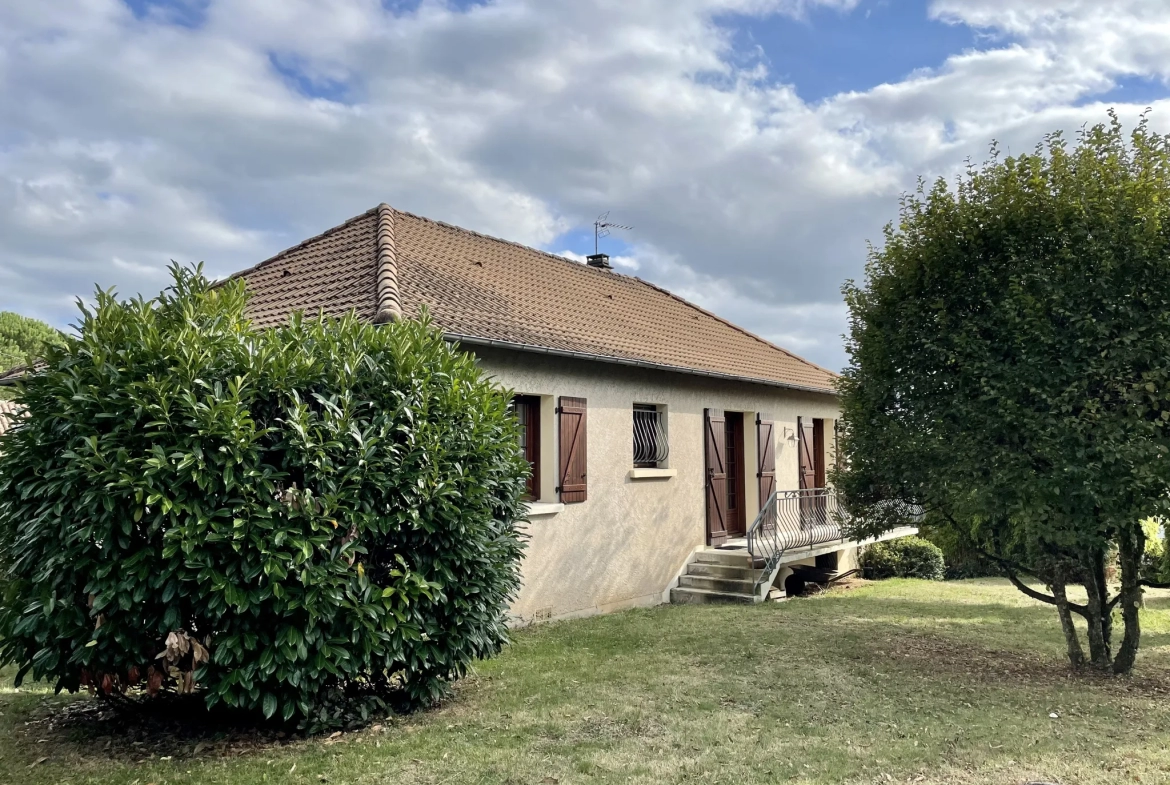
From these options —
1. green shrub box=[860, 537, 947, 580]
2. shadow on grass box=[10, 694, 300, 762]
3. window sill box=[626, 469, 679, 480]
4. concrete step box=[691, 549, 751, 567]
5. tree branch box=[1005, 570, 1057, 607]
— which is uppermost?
window sill box=[626, 469, 679, 480]

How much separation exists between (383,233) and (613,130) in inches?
137

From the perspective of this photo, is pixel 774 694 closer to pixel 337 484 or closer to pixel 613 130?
pixel 337 484

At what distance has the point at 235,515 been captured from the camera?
4.95 m

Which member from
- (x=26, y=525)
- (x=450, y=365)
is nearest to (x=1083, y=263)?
(x=450, y=365)

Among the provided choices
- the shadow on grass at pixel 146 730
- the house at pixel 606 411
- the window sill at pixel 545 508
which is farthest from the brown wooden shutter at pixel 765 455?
the shadow on grass at pixel 146 730

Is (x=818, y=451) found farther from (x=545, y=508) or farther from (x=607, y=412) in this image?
(x=545, y=508)

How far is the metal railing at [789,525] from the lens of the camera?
38.5 feet

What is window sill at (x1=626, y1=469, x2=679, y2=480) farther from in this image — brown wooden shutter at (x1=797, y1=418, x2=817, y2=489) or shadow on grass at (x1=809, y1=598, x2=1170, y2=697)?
brown wooden shutter at (x1=797, y1=418, x2=817, y2=489)

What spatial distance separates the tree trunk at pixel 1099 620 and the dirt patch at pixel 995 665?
166 mm

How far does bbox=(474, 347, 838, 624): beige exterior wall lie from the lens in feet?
32.0

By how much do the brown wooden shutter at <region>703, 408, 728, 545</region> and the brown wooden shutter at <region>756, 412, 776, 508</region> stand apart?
36.9 inches

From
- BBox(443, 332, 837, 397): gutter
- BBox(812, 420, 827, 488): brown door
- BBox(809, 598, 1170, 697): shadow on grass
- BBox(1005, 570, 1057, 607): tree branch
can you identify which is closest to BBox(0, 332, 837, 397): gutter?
BBox(443, 332, 837, 397): gutter

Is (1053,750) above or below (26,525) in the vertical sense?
below

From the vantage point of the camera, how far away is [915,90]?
870cm
